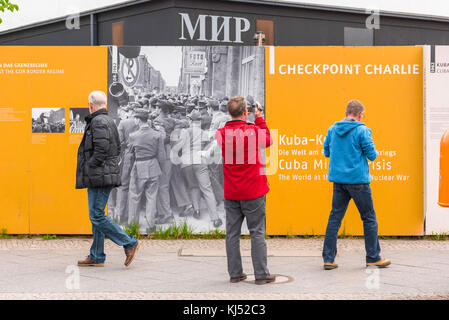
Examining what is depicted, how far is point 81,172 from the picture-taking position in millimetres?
7020

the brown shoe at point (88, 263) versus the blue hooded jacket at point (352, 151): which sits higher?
the blue hooded jacket at point (352, 151)

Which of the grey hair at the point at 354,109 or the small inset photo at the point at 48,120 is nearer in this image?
the grey hair at the point at 354,109

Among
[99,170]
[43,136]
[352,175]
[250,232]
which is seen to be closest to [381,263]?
[352,175]

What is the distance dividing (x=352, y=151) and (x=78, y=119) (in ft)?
13.7

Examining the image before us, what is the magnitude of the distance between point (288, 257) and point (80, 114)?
3669 mm

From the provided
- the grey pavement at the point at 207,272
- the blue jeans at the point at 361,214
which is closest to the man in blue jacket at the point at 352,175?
the blue jeans at the point at 361,214

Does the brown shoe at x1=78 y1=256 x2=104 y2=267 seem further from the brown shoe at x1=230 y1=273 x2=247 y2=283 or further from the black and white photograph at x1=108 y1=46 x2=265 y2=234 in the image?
the black and white photograph at x1=108 y1=46 x2=265 y2=234

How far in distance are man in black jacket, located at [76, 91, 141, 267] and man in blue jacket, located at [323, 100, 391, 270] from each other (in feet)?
7.39

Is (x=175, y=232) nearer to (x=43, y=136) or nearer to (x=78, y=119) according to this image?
(x=78, y=119)

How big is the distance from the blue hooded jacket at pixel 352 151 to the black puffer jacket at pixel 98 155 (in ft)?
8.13

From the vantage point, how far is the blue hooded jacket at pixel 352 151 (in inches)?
270

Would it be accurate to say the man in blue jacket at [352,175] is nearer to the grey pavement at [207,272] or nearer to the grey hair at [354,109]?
the grey hair at [354,109]
